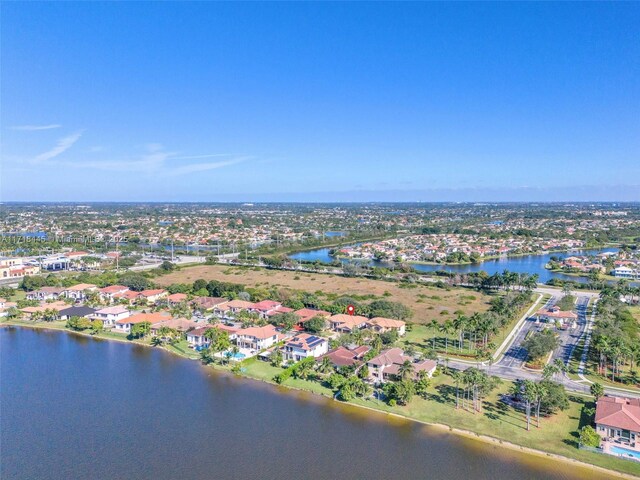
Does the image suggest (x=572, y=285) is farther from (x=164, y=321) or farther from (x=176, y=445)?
(x=176, y=445)

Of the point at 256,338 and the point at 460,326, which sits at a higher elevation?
the point at 460,326

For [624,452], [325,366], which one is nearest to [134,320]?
[325,366]

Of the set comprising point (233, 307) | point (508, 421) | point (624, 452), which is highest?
point (233, 307)

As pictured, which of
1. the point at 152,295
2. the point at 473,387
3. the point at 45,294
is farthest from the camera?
the point at 45,294

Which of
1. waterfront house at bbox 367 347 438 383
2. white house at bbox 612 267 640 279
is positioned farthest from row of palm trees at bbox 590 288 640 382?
white house at bbox 612 267 640 279

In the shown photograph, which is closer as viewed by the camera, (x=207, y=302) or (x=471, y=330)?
(x=471, y=330)

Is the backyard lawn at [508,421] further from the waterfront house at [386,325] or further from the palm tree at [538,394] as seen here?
the waterfront house at [386,325]

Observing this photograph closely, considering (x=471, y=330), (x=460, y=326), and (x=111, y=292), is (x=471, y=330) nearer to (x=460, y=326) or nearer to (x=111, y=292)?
(x=460, y=326)

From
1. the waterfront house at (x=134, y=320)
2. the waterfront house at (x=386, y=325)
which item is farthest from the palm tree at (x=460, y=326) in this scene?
the waterfront house at (x=134, y=320)
